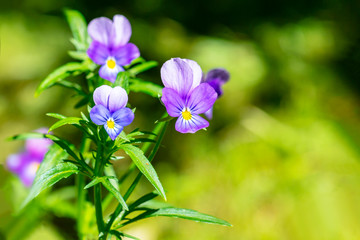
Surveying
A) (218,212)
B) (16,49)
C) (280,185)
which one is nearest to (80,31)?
(218,212)

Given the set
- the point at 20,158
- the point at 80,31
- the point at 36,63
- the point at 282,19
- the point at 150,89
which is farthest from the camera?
the point at 282,19

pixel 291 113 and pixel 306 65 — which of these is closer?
pixel 291 113

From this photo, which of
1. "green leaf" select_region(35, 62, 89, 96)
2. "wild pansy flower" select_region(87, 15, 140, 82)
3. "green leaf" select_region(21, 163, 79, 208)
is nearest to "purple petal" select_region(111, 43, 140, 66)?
"wild pansy flower" select_region(87, 15, 140, 82)

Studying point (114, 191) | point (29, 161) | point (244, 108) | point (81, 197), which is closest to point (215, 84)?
point (114, 191)

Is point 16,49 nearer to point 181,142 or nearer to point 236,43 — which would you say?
point 181,142

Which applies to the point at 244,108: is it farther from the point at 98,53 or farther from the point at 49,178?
the point at 49,178
